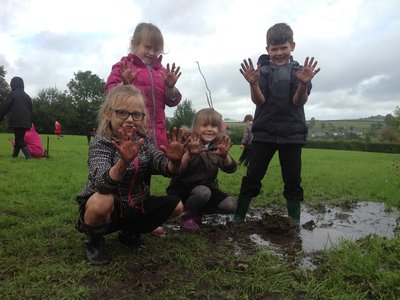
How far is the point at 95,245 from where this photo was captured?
10.2ft

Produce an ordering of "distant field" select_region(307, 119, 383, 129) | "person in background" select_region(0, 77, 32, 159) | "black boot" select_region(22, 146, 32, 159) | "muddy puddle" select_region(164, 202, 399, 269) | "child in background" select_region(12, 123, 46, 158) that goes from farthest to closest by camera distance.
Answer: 1. "distant field" select_region(307, 119, 383, 129)
2. "child in background" select_region(12, 123, 46, 158)
3. "black boot" select_region(22, 146, 32, 159)
4. "person in background" select_region(0, 77, 32, 159)
5. "muddy puddle" select_region(164, 202, 399, 269)

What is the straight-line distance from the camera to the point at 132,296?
2482 millimetres

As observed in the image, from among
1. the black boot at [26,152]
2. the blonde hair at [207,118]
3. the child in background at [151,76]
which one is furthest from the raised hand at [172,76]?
the black boot at [26,152]

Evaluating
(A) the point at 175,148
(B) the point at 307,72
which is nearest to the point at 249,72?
(B) the point at 307,72

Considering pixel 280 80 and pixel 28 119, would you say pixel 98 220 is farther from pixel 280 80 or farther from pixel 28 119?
pixel 28 119

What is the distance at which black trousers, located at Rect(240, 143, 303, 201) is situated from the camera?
173 inches

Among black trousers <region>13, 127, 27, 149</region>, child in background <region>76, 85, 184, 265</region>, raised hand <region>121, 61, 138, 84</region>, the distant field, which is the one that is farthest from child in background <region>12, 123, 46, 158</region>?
the distant field

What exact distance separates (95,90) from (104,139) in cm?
8081

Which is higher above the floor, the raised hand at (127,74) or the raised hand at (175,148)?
the raised hand at (127,74)

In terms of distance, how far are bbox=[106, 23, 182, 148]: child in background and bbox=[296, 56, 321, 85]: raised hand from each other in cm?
129

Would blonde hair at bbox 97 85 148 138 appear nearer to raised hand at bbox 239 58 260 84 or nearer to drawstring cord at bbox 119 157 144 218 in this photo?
drawstring cord at bbox 119 157 144 218

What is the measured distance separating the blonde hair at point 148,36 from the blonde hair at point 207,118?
878mm

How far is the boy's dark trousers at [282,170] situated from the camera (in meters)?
4.40

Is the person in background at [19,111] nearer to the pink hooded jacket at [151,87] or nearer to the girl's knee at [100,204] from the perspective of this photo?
the pink hooded jacket at [151,87]
